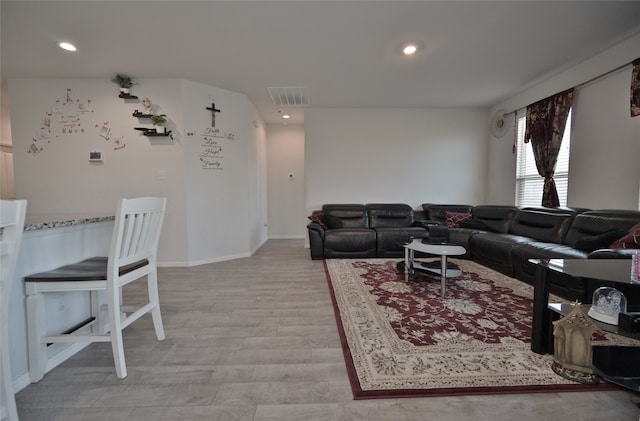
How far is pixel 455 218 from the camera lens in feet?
14.1

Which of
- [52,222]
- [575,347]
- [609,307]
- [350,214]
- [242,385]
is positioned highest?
[52,222]

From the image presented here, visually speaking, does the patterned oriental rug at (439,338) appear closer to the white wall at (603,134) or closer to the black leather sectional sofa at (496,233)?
the black leather sectional sofa at (496,233)

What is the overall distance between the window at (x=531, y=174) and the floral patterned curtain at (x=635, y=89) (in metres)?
0.74

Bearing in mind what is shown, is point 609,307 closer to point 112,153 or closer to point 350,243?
point 350,243

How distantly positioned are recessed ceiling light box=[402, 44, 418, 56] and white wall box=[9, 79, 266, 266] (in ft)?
8.67

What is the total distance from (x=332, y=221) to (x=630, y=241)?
10.5ft

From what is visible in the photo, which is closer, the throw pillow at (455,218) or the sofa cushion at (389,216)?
the throw pillow at (455,218)

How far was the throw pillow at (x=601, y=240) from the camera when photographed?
2.28m

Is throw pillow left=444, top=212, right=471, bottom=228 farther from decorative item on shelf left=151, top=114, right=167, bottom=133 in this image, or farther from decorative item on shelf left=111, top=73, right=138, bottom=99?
decorative item on shelf left=111, top=73, right=138, bottom=99

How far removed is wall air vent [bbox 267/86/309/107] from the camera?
382 centimetres

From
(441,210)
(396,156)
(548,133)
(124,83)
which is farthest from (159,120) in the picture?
(548,133)

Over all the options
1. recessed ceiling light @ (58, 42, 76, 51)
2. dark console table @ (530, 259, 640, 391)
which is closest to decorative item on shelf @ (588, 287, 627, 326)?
dark console table @ (530, 259, 640, 391)

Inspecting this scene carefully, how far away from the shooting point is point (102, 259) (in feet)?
5.75

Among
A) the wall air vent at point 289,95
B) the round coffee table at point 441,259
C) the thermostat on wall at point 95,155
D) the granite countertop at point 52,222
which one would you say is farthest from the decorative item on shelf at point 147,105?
the round coffee table at point 441,259
